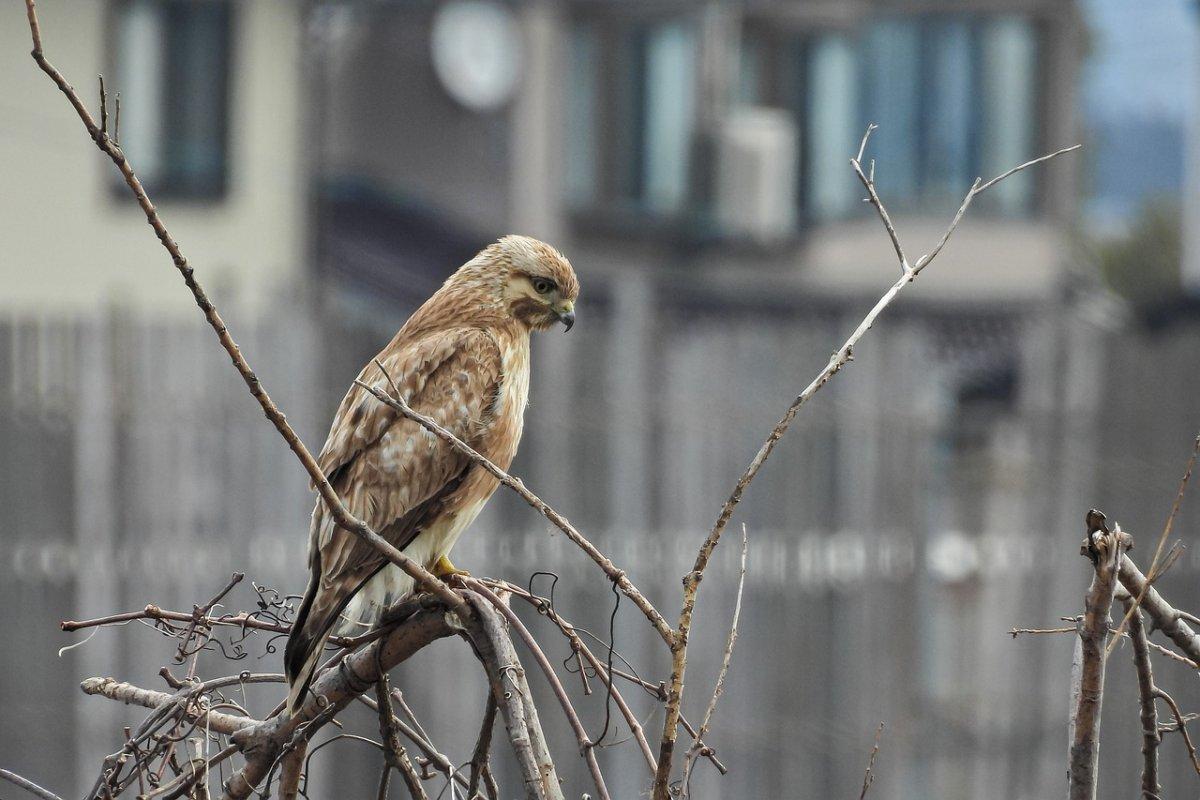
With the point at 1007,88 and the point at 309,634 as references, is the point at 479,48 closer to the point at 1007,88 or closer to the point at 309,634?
the point at 1007,88

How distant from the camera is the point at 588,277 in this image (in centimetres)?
1313

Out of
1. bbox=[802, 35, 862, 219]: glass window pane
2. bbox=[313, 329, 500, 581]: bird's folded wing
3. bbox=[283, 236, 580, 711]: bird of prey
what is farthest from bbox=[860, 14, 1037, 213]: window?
bbox=[313, 329, 500, 581]: bird's folded wing

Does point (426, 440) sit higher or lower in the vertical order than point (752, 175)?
lower

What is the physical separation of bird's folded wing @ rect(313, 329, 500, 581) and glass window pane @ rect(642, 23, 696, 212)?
1070 cm

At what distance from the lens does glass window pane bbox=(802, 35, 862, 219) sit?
48.4 feet

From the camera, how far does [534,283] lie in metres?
3.77

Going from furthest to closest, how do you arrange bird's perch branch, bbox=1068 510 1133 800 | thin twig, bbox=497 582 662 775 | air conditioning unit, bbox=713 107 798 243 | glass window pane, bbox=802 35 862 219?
glass window pane, bbox=802 35 862 219 < air conditioning unit, bbox=713 107 798 243 < thin twig, bbox=497 582 662 775 < bird's perch branch, bbox=1068 510 1133 800

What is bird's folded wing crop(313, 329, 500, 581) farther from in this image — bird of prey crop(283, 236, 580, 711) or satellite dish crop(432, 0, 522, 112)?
satellite dish crop(432, 0, 522, 112)

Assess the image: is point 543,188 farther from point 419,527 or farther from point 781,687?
point 419,527

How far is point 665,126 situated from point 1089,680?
12.5 m

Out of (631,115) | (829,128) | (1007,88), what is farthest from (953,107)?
(631,115)

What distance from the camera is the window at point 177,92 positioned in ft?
38.1

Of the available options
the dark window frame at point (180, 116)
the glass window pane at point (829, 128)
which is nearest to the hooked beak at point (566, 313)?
the dark window frame at point (180, 116)

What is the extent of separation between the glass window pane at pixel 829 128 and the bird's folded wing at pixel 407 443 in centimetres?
1163
